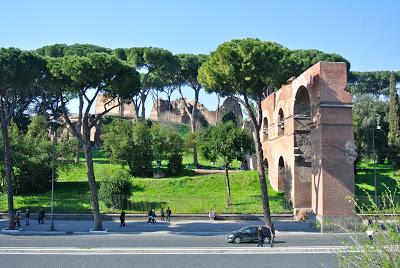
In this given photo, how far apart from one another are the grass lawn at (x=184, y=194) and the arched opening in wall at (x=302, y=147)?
61.8 inches

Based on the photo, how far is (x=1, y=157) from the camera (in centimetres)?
3353

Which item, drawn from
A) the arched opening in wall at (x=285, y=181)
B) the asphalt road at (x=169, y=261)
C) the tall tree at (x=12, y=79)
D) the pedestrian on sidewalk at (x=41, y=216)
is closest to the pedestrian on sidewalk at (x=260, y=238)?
the asphalt road at (x=169, y=261)

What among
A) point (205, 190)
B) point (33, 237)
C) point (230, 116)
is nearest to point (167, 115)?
point (230, 116)

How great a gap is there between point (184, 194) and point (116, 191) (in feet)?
18.1

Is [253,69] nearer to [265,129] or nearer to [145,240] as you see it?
[145,240]

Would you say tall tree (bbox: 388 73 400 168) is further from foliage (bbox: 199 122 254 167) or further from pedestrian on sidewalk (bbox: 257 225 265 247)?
pedestrian on sidewalk (bbox: 257 225 265 247)

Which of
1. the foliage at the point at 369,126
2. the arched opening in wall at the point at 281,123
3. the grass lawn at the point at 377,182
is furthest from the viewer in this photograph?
the foliage at the point at 369,126

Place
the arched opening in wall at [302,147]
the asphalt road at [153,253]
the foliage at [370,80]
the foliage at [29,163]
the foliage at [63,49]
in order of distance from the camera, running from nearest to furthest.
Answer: the asphalt road at [153,253]
the arched opening in wall at [302,147]
the foliage at [29,163]
the foliage at [63,49]
the foliage at [370,80]

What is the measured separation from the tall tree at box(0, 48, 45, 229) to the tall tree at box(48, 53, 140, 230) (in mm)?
1033

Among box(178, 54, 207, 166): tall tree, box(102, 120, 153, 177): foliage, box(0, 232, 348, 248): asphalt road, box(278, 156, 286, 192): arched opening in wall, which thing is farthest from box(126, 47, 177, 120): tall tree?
box(0, 232, 348, 248): asphalt road

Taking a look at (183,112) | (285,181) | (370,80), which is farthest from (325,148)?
(183,112)

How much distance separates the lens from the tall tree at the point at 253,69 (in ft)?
84.0

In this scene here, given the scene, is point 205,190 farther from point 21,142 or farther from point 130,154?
point 21,142

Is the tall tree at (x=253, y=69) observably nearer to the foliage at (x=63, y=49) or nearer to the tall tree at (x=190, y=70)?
the tall tree at (x=190, y=70)
